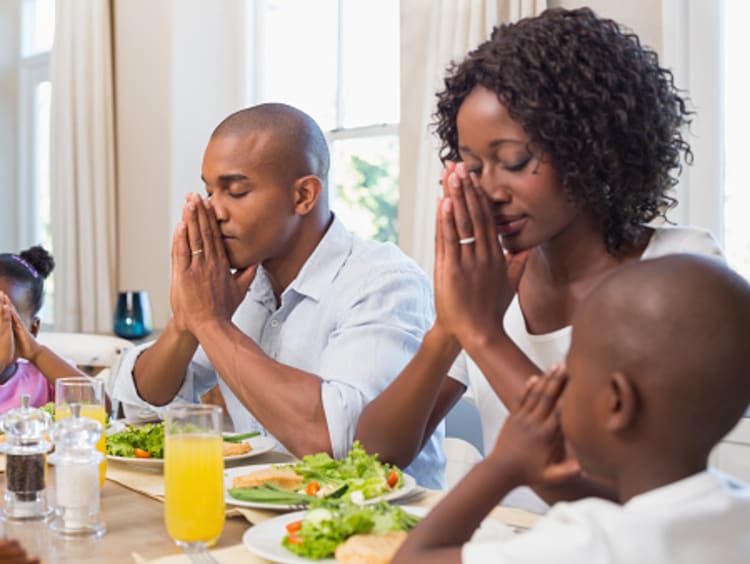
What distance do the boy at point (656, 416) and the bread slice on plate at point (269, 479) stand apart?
527 millimetres

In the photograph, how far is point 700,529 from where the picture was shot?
2.87ft

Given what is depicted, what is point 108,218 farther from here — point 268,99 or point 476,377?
point 476,377

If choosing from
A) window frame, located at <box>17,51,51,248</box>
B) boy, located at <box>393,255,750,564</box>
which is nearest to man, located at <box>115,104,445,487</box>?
boy, located at <box>393,255,750,564</box>

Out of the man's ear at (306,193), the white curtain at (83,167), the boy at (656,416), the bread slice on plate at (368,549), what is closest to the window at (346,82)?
the white curtain at (83,167)

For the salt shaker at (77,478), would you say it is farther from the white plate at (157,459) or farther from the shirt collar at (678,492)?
the shirt collar at (678,492)

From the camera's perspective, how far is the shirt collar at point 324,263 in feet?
6.85

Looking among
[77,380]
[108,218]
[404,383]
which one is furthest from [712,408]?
[108,218]

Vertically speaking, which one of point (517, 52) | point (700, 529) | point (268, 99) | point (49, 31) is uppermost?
point (49, 31)

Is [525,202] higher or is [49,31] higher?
[49,31]

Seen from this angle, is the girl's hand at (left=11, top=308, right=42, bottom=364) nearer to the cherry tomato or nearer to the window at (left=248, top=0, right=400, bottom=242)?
the cherry tomato

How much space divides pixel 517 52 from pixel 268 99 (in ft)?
9.35

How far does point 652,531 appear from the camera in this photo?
33.8 inches

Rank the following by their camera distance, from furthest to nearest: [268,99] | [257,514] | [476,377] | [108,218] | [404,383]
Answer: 1. [108,218]
2. [268,99]
3. [476,377]
4. [404,383]
5. [257,514]

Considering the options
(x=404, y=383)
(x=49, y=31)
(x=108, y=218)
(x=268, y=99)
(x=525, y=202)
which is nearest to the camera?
(x=525, y=202)
